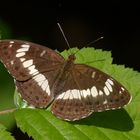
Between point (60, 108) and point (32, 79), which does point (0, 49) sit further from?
point (60, 108)

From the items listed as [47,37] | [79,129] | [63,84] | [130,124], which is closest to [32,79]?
[63,84]

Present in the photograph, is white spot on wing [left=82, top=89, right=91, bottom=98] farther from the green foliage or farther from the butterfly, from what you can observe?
the green foliage

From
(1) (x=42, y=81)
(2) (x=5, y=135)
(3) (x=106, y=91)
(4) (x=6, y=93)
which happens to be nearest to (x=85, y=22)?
(4) (x=6, y=93)

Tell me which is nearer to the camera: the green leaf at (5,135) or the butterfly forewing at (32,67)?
the green leaf at (5,135)

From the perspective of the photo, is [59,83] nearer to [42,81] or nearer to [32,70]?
[42,81]

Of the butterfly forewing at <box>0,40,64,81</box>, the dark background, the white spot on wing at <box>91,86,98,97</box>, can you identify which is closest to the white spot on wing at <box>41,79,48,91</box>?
the butterfly forewing at <box>0,40,64,81</box>

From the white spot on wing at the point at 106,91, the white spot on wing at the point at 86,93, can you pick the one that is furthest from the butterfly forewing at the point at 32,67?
the white spot on wing at the point at 106,91

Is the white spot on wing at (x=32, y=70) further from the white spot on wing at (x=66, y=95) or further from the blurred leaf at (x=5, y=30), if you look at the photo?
the blurred leaf at (x=5, y=30)
